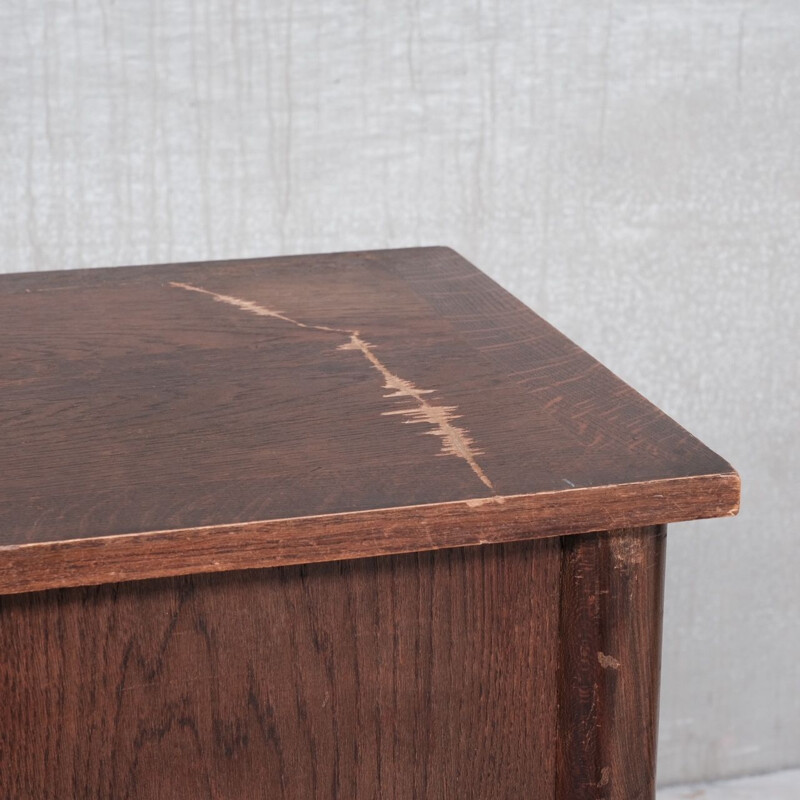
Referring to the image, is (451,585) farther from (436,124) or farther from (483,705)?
(436,124)

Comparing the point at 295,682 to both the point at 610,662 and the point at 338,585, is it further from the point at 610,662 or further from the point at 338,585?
the point at 610,662

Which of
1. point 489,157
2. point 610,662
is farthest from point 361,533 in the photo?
point 489,157

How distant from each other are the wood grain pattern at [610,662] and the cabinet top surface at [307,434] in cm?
4

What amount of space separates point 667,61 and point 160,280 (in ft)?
2.40

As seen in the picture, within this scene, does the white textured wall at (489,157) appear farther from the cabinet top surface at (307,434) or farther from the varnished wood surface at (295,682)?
the varnished wood surface at (295,682)

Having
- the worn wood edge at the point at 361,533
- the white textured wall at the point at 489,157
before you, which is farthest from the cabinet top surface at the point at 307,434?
the white textured wall at the point at 489,157

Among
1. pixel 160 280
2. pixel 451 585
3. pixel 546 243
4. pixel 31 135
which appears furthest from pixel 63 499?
pixel 546 243

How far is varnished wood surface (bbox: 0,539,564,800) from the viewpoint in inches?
22.3

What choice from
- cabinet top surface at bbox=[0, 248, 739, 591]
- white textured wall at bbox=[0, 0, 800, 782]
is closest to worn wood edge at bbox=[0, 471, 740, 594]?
cabinet top surface at bbox=[0, 248, 739, 591]

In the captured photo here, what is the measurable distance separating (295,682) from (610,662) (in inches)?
6.4

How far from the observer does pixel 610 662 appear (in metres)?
0.61

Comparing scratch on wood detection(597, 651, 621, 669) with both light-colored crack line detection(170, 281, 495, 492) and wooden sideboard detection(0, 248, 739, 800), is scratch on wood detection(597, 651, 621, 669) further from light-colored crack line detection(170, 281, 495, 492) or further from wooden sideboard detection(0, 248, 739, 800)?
light-colored crack line detection(170, 281, 495, 492)

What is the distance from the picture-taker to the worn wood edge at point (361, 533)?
0.51 m

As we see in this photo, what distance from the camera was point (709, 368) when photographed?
4.89 ft
